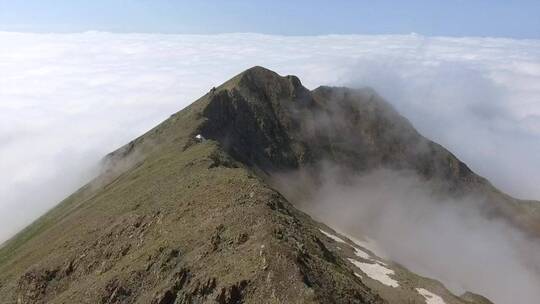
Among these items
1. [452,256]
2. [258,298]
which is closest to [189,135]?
[258,298]

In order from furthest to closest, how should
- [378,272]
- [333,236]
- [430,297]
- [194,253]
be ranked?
[333,236]
[378,272]
[430,297]
[194,253]

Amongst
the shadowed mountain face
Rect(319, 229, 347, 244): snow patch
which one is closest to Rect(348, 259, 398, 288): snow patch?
the shadowed mountain face

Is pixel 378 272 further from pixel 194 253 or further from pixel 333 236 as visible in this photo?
pixel 194 253

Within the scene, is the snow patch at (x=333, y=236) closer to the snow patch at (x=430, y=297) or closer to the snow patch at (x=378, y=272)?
the snow patch at (x=378, y=272)

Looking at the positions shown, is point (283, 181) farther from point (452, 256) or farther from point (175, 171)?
point (175, 171)

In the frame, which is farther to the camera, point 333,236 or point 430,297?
point 333,236

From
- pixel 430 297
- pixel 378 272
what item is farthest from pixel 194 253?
pixel 378 272
